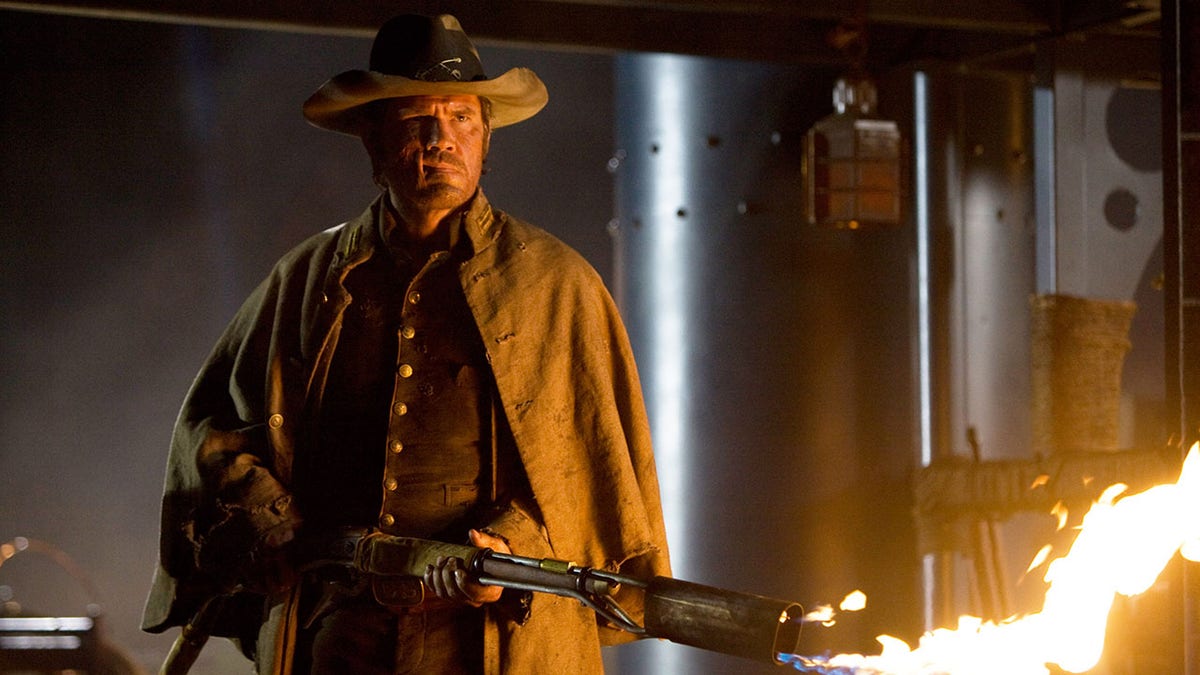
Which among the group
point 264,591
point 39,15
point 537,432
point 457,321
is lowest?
point 264,591

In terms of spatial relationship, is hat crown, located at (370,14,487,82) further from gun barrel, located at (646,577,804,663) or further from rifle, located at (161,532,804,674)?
gun barrel, located at (646,577,804,663)

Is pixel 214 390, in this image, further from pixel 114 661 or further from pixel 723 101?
pixel 723 101

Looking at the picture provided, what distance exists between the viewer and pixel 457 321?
3154 millimetres

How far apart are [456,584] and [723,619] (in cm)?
65

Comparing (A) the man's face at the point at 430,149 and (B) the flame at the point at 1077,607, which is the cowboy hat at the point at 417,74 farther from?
(B) the flame at the point at 1077,607

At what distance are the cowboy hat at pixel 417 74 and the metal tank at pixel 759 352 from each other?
8.75ft

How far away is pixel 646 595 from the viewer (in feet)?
8.11

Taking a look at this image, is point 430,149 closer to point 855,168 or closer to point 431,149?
point 431,149

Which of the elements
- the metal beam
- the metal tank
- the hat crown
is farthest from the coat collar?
the metal tank

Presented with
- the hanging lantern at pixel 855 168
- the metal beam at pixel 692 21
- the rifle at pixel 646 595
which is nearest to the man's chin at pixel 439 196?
the rifle at pixel 646 595

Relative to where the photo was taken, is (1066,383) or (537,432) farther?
(1066,383)

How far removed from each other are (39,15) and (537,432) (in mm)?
3825

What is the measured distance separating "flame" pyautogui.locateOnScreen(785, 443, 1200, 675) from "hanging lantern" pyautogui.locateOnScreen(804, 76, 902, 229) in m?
1.93

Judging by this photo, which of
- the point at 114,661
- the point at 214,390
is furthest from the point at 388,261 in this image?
the point at 114,661
